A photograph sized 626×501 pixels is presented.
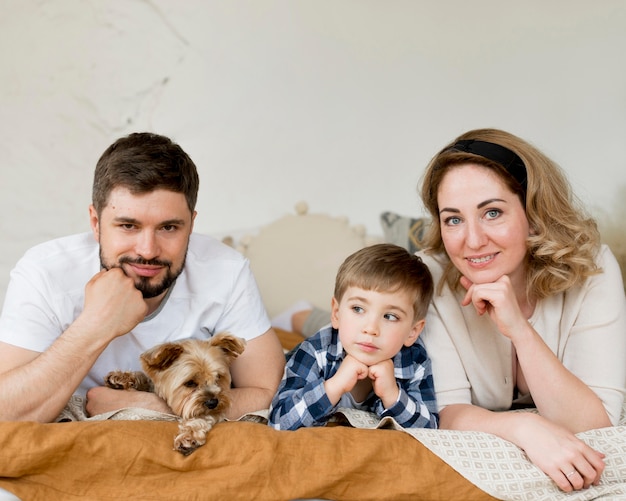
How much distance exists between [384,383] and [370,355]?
0.27 ft

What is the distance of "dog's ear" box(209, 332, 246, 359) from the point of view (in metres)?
2.09

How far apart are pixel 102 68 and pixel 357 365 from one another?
3.06 meters

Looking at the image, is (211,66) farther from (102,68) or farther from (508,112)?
(508,112)

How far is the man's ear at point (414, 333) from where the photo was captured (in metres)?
2.16

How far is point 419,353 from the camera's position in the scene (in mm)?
2223

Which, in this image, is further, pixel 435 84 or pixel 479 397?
pixel 435 84

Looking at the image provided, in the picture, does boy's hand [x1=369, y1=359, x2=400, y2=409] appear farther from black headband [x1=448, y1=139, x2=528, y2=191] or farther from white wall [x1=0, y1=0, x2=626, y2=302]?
white wall [x1=0, y1=0, x2=626, y2=302]

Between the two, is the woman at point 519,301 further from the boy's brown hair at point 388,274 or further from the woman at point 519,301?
the boy's brown hair at point 388,274

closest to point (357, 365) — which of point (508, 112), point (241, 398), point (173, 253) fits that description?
point (241, 398)

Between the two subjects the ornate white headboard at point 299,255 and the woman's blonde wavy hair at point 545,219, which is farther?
the ornate white headboard at point 299,255

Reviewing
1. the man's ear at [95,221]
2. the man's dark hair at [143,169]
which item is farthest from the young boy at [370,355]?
the man's ear at [95,221]

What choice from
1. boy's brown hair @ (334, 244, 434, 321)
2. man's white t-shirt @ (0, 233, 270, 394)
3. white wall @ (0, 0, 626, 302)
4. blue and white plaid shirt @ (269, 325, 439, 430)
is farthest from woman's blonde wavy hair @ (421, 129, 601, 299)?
white wall @ (0, 0, 626, 302)

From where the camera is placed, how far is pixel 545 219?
85.2 inches

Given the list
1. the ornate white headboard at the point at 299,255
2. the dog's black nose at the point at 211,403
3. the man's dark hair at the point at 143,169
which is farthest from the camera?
the ornate white headboard at the point at 299,255
